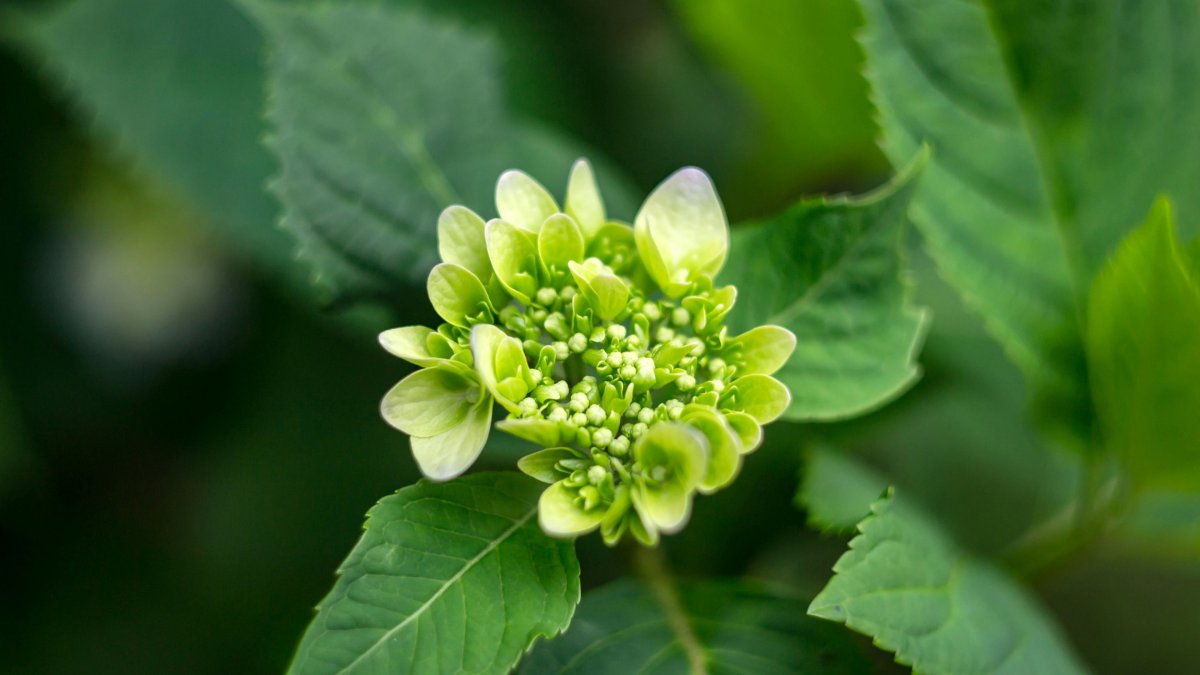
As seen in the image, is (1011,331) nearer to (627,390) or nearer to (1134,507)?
(1134,507)

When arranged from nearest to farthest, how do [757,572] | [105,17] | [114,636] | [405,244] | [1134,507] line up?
[405,244], [1134,507], [757,572], [105,17], [114,636]

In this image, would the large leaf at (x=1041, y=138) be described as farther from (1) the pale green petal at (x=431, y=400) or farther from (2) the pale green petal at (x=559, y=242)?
(1) the pale green petal at (x=431, y=400)

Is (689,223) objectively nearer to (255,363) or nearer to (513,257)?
(513,257)

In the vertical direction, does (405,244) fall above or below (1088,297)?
above

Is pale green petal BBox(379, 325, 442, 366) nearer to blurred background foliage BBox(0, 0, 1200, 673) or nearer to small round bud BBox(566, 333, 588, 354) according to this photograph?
small round bud BBox(566, 333, 588, 354)

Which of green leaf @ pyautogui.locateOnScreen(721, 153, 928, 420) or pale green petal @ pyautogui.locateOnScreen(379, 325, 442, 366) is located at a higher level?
pale green petal @ pyautogui.locateOnScreen(379, 325, 442, 366)

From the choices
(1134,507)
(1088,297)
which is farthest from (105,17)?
(1134,507)

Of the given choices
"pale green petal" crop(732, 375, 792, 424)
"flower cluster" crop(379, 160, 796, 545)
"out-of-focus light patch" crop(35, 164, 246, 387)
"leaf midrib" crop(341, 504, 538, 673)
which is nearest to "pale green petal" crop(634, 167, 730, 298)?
"flower cluster" crop(379, 160, 796, 545)
